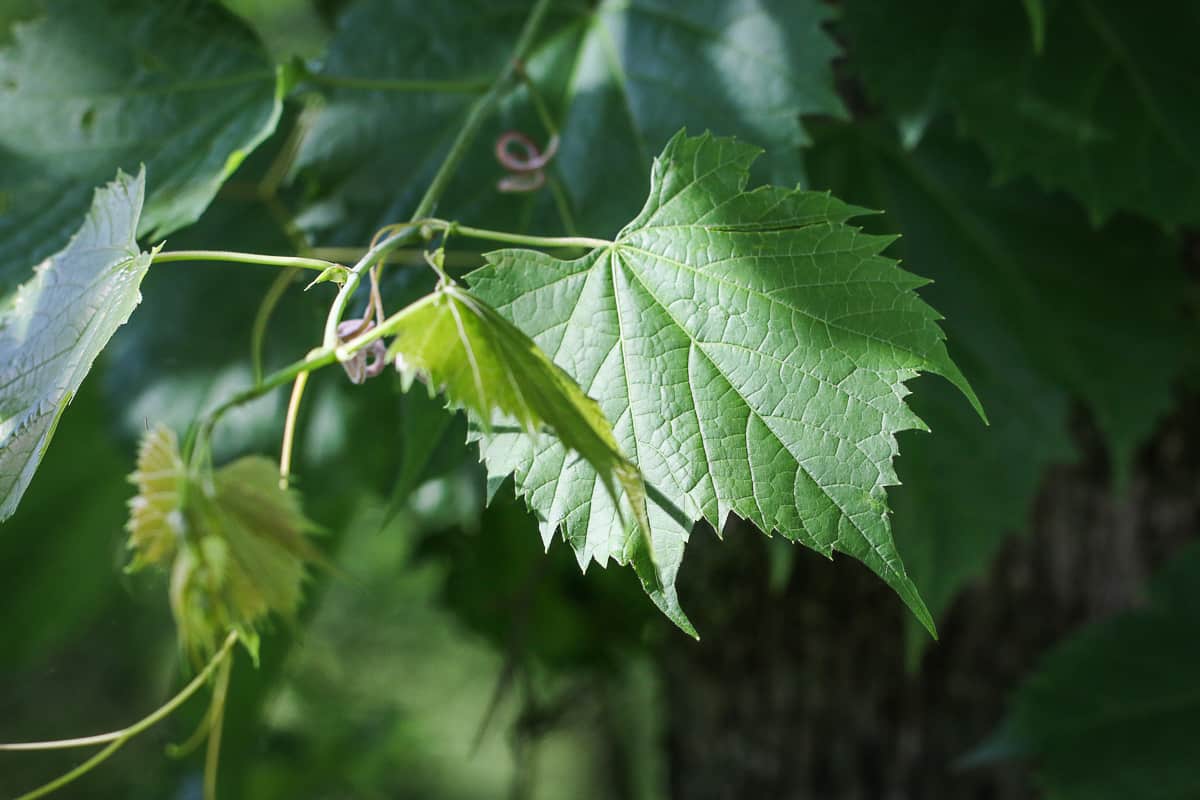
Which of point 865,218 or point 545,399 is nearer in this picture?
point 545,399

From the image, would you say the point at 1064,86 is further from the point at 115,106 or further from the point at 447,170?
the point at 115,106

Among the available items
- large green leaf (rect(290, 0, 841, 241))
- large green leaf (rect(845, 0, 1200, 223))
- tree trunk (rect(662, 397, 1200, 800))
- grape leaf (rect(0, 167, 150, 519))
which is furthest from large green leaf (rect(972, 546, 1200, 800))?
grape leaf (rect(0, 167, 150, 519))

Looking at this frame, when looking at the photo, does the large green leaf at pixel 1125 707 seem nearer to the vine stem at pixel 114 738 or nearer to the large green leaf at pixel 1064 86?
the large green leaf at pixel 1064 86

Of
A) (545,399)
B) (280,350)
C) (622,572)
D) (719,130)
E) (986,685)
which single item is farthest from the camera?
(622,572)

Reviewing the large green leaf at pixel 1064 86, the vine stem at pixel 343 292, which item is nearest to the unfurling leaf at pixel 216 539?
the vine stem at pixel 343 292

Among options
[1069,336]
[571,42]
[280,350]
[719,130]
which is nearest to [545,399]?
[719,130]

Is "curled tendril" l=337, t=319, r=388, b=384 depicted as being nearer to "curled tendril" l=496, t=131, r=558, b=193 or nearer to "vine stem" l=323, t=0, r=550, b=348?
"vine stem" l=323, t=0, r=550, b=348

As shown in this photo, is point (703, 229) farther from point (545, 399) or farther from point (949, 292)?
point (949, 292)
